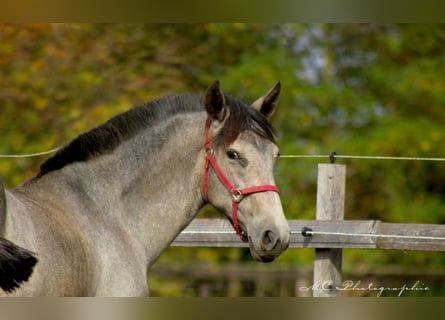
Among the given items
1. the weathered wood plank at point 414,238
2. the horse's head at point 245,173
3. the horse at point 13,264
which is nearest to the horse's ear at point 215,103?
the horse's head at point 245,173

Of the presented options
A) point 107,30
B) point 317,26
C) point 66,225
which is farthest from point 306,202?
point 66,225

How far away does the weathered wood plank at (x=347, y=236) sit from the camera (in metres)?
5.38

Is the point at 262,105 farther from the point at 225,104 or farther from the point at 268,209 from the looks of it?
the point at 268,209

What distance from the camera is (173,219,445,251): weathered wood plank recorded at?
538 cm

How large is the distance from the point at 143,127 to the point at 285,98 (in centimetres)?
724

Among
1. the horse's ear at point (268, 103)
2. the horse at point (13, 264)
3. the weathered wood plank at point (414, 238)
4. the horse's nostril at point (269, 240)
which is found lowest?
the horse at point (13, 264)

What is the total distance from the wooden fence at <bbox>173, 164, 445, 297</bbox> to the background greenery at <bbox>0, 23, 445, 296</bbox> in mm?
5118

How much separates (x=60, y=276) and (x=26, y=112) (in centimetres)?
828

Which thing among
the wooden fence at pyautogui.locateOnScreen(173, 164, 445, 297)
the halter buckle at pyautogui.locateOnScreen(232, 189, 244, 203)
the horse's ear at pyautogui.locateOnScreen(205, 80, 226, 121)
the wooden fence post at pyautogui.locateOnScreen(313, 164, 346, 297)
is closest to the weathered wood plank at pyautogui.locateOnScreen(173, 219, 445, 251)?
the wooden fence at pyautogui.locateOnScreen(173, 164, 445, 297)

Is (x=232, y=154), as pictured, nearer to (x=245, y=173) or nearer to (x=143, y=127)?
(x=245, y=173)

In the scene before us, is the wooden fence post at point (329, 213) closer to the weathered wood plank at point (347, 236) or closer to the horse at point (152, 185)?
the weathered wood plank at point (347, 236)

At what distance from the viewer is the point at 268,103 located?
14.5 ft

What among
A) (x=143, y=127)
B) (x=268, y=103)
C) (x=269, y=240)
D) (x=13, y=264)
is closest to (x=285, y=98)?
(x=268, y=103)

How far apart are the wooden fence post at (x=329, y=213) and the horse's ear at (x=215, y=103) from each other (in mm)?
1633
